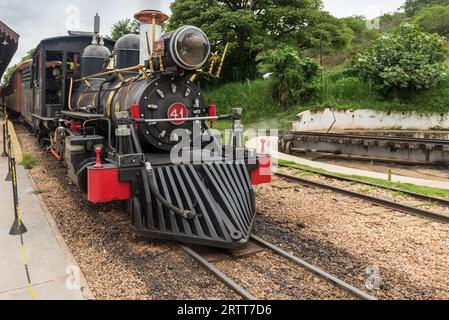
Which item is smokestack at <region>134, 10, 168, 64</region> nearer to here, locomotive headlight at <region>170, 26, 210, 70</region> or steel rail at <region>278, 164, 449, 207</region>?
locomotive headlight at <region>170, 26, 210, 70</region>

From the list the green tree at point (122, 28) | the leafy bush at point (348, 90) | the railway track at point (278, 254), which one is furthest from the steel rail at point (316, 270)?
the green tree at point (122, 28)

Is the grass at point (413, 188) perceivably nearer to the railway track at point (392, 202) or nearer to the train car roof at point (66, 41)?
the railway track at point (392, 202)

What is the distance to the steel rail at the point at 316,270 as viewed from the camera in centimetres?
341

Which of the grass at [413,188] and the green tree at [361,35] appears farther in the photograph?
the green tree at [361,35]

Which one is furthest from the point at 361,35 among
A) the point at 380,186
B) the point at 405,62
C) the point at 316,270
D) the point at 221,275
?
the point at 221,275

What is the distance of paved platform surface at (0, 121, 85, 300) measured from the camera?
11.4ft

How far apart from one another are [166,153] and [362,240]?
279 centimetres

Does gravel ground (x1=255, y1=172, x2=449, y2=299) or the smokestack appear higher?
the smokestack

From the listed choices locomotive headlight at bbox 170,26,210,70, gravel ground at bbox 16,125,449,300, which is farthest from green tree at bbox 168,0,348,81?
locomotive headlight at bbox 170,26,210,70

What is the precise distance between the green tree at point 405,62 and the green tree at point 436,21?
1814 centimetres

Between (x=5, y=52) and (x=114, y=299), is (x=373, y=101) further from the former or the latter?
(x=114, y=299)

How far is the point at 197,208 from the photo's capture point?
14.7ft

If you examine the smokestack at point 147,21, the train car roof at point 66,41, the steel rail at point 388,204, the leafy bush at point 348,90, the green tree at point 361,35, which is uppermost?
the green tree at point 361,35

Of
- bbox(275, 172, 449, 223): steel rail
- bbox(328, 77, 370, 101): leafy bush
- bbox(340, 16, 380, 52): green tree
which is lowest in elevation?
bbox(275, 172, 449, 223): steel rail
